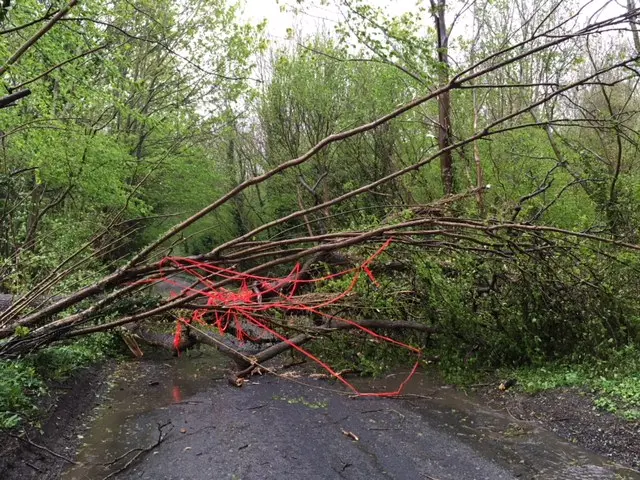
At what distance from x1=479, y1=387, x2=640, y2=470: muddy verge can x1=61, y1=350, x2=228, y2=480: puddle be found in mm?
3760

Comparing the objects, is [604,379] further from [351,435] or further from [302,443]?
[302,443]

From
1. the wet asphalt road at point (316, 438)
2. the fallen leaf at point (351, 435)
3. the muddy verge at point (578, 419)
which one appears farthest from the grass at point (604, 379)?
the fallen leaf at point (351, 435)

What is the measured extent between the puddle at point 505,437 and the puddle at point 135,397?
2427mm

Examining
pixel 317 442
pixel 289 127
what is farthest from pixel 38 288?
pixel 289 127

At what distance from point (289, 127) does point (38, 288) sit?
10666mm

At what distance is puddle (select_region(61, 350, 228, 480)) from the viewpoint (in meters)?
4.78

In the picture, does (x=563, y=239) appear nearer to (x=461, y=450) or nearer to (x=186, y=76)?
(x=461, y=450)

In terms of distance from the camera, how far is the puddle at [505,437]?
4066 mm

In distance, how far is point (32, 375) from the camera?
4973mm

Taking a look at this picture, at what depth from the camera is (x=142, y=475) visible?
13.9ft

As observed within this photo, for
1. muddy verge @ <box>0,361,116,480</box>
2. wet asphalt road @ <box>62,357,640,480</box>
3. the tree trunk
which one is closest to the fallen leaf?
wet asphalt road @ <box>62,357,640,480</box>

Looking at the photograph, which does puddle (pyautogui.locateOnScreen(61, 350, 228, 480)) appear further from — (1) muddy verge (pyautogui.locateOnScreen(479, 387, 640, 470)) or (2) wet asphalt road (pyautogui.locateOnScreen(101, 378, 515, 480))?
(1) muddy verge (pyautogui.locateOnScreen(479, 387, 640, 470))

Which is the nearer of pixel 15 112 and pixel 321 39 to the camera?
pixel 15 112

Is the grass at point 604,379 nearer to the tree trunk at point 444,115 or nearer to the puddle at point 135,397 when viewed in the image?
the puddle at point 135,397
